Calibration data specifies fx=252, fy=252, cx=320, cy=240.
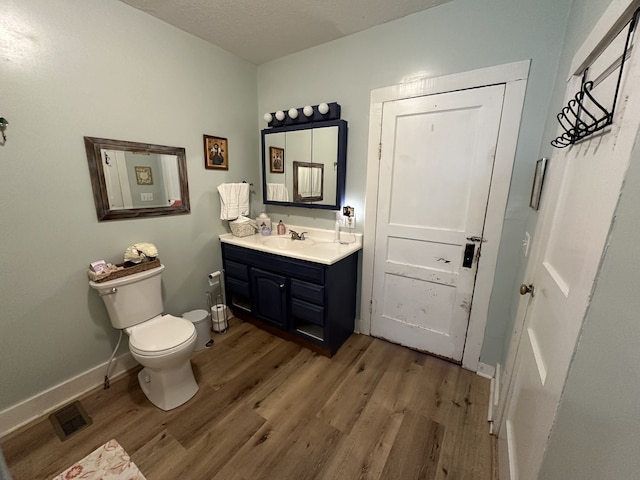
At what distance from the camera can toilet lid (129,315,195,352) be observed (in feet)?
A: 4.95

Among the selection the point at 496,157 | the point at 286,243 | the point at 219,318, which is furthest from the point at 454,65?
the point at 219,318

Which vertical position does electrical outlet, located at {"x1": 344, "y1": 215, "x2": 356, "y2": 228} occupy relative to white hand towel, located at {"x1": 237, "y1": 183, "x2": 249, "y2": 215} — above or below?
below

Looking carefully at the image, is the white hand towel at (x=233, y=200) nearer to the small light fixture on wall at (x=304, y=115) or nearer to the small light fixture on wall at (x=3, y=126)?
the small light fixture on wall at (x=304, y=115)

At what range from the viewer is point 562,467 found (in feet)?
1.99

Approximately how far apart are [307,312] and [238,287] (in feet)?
2.63

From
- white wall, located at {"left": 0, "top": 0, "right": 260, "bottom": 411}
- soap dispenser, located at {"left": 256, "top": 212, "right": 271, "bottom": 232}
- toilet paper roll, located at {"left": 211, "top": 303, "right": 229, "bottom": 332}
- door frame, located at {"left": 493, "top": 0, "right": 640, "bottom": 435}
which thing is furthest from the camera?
soap dispenser, located at {"left": 256, "top": 212, "right": 271, "bottom": 232}

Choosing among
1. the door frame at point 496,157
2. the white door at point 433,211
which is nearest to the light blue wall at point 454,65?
the door frame at point 496,157

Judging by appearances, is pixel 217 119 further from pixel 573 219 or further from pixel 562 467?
pixel 562 467

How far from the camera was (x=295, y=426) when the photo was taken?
4.83ft

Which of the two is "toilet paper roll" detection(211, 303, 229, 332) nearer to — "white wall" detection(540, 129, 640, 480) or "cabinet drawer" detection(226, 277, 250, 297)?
"cabinet drawer" detection(226, 277, 250, 297)

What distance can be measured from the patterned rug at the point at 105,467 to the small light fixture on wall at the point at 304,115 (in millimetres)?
2522

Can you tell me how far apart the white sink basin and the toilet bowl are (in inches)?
35.6

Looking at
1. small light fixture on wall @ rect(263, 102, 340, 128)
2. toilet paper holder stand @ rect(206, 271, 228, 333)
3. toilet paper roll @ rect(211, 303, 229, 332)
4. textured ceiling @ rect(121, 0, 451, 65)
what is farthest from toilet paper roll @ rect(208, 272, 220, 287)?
textured ceiling @ rect(121, 0, 451, 65)

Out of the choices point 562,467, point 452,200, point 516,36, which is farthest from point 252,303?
point 516,36
